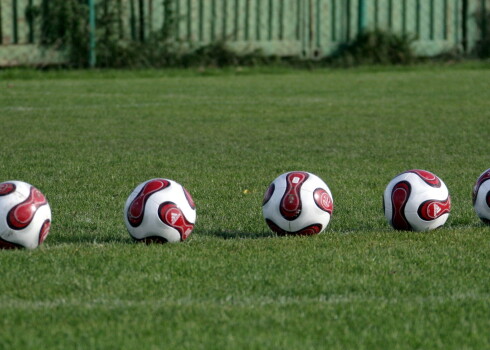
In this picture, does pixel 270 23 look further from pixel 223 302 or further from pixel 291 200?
pixel 223 302

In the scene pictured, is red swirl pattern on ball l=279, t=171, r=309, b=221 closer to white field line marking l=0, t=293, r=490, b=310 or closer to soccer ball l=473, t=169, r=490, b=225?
soccer ball l=473, t=169, r=490, b=225

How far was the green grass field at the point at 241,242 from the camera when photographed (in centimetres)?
430

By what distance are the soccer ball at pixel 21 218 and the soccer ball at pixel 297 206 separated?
148 centimetres

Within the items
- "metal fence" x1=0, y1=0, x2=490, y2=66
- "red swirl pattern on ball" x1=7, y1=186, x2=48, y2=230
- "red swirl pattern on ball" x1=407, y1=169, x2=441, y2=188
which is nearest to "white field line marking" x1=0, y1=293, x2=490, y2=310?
"red swirl pattern on ball" x1=7, y1=186, x2=48, y2=230

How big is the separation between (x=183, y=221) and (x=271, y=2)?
18302mm

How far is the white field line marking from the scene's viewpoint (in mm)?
4609

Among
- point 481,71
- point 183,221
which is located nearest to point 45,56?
point 481,71

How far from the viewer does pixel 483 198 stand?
6.82 m

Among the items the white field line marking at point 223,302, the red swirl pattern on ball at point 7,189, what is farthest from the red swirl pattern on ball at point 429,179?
the red swirl pattern on ball at point 7,189

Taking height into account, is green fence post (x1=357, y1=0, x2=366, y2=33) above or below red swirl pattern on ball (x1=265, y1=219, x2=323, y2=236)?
above

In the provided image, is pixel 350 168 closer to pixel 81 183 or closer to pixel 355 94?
pixel 81 183

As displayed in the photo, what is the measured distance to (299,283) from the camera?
199 inches

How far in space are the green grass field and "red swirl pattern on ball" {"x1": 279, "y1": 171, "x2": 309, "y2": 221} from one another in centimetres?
17

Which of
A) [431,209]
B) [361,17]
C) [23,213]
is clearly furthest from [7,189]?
[361,17]
